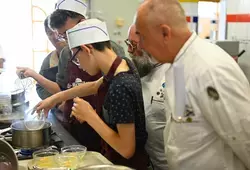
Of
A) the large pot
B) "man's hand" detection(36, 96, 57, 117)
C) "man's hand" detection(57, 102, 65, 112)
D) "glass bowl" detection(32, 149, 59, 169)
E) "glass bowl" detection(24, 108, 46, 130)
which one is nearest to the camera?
"glass bowl" detection(32, 149, 59, 169)

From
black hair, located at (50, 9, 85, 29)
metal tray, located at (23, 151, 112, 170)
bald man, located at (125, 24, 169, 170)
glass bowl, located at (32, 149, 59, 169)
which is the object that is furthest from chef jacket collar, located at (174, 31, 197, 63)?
black hair, located at (50, 9, 85, 29)

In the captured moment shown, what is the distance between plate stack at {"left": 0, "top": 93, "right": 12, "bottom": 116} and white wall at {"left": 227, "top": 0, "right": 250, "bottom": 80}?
1.70 meters

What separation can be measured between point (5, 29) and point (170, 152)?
294 centimetres

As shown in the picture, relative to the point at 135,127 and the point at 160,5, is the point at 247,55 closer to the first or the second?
the point at 135,127

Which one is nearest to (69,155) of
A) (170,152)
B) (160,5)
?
(170,152)

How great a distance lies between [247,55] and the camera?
2803 mm

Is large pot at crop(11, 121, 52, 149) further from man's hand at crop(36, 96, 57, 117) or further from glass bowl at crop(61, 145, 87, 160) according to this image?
man's hand at crop(36, 96, 57, 117)

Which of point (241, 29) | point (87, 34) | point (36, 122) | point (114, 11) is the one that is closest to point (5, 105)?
point (36, 122)

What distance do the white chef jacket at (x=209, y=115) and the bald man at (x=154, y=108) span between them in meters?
0.39

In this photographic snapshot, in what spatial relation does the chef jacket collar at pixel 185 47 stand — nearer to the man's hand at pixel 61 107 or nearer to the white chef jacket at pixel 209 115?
the white chef jacket at pixel 209 115

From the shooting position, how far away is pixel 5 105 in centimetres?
210

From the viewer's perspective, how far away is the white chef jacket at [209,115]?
1171 mm

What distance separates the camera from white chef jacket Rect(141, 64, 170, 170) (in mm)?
1725

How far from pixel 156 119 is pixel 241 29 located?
4.84 ft
